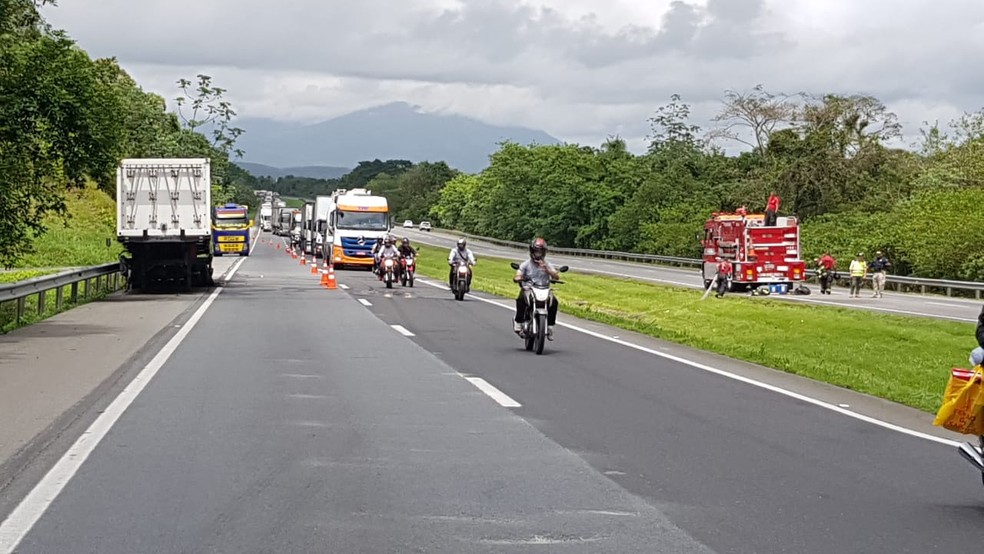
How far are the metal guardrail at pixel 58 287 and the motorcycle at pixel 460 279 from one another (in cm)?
883

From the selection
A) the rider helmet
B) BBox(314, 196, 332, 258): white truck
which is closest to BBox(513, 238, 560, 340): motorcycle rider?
the rider helmet

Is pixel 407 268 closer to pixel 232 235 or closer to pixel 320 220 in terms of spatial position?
pixel 320 220

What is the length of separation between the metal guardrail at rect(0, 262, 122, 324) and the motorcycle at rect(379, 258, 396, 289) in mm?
7779

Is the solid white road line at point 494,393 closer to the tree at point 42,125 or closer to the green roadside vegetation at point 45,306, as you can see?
the green roadside vegetation at point 45,306

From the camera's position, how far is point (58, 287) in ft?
83.4

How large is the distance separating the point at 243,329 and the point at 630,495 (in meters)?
14.0

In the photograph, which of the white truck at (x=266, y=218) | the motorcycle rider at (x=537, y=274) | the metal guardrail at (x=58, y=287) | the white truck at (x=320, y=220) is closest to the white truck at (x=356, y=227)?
the white truck at (x=320, y=220)

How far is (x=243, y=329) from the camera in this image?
20.7 m

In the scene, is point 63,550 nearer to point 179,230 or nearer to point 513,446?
Answer: point 513,446

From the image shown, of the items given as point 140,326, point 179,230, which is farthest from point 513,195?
point 140,326

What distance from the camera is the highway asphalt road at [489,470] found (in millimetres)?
6609

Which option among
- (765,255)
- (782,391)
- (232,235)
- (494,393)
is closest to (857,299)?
(765,255)

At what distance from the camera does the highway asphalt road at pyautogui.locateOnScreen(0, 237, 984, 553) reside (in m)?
6.61

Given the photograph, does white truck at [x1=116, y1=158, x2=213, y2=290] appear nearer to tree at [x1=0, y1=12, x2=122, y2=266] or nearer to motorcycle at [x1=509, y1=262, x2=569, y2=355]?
tree at [x1=0, y1=12, x2=122, y2=266]
